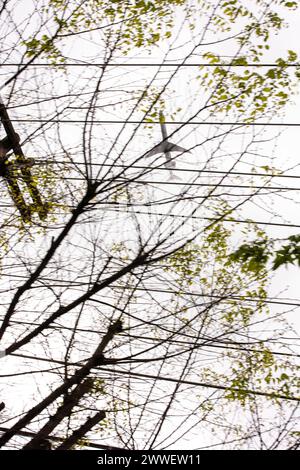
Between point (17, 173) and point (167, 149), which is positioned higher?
point (17, 173)

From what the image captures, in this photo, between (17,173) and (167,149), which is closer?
(167,149)

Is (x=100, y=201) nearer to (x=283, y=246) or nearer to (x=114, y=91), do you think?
(x=114, y=91)

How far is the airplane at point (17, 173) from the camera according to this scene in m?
4.85

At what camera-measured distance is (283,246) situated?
9.23ft

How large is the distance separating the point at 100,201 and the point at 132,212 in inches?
15.8

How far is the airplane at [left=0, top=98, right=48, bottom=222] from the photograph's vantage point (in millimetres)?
4848

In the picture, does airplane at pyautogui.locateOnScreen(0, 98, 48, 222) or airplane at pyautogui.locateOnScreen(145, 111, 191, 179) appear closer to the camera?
airplane at pyautogui.locateOnScreen(145, 111, 191, 179)

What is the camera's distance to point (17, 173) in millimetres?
5230

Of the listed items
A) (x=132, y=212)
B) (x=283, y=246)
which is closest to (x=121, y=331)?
(x=132, y=212)

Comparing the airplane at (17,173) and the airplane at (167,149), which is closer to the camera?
the airplane at (167,149)

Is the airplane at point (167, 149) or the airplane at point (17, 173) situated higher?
the airplane at point (17, 173)

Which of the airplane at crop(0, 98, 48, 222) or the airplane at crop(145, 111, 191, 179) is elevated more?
the airplane at crop(0, 98, 48, 222)
